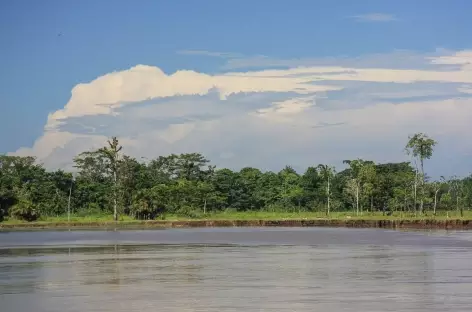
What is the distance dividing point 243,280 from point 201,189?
67.3 meters

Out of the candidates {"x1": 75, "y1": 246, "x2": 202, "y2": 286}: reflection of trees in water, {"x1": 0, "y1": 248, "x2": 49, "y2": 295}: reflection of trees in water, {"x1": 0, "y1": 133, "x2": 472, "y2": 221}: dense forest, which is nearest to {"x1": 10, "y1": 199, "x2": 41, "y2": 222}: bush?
{"x1": 0, "y1": 133, "x2": 472, "y2": 221}: dense forest

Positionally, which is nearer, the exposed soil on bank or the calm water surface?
the calm water surface

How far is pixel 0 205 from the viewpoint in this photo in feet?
271

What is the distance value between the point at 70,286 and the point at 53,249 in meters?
20.2

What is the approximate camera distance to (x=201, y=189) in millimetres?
91438

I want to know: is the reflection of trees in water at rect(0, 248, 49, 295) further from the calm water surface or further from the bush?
the bush

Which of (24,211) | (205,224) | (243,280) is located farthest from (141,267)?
(24,211)

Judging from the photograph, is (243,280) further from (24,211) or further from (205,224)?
(24,211)

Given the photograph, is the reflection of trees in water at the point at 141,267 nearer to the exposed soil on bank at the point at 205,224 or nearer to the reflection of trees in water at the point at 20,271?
the reflection of trees in water at the point at 20,271

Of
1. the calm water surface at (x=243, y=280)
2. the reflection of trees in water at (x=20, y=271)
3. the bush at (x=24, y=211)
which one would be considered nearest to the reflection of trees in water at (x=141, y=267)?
the calm water surface at (x=243, y=280)

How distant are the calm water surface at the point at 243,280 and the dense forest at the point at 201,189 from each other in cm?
4520

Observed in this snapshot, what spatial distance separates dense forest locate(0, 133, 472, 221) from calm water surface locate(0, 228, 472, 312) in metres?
A: 45.2

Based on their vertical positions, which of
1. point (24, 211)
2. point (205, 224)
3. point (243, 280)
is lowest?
point (243, 280)

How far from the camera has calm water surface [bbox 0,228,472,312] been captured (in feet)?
62.4
